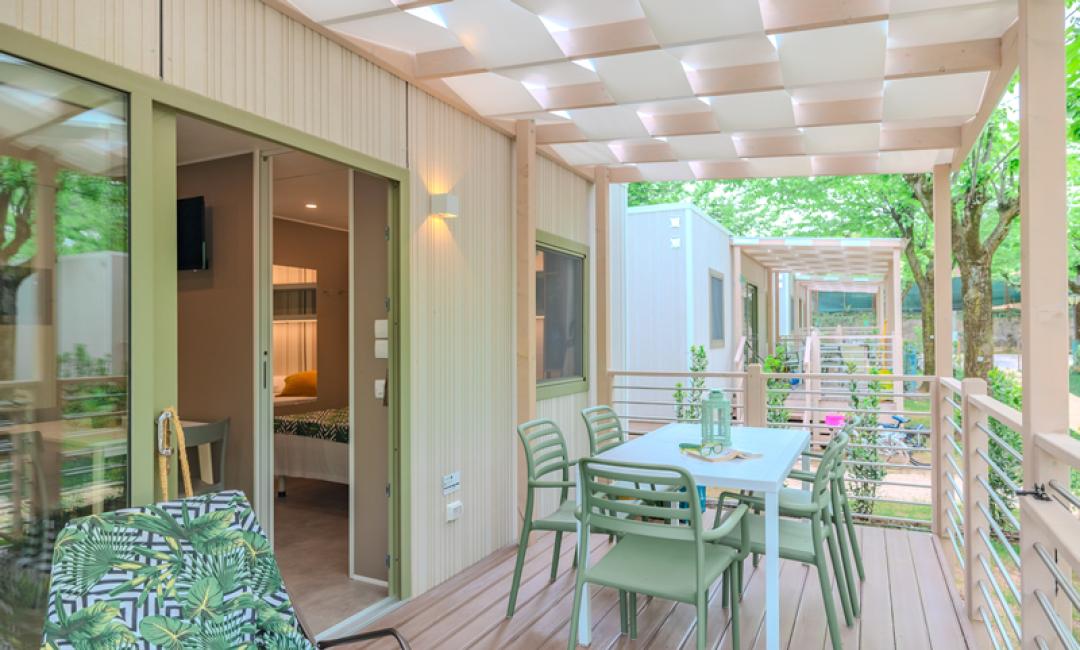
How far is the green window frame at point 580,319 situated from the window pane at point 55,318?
3.01 m

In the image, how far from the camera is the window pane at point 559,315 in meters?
5.10

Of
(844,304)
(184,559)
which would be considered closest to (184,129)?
(184,559)

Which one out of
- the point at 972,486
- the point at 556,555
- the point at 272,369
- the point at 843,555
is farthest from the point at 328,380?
the point at 972,486

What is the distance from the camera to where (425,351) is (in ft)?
12.0

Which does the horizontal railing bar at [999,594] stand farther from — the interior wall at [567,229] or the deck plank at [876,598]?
the interior wall at [567,229]

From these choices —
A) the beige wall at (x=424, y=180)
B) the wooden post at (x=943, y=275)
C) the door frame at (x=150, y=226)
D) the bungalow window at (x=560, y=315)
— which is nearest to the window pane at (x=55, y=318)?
the door frame at (x=150, y=226)

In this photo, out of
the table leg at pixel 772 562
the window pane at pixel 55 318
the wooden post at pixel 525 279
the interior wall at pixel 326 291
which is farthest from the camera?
the interior wall at pixel 326 291

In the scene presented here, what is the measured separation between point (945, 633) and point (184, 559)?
3206 millimetres

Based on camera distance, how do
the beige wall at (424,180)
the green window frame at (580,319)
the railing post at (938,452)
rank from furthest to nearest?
the green window frame at (580,319) → the railing post at (938,452) → the beige wall at (424,180)

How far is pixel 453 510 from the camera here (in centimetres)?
386

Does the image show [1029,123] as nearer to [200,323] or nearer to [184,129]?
[184,129]

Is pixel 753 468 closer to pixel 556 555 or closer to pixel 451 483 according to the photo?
pixel 556 555

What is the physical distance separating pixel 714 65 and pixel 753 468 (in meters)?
2.00

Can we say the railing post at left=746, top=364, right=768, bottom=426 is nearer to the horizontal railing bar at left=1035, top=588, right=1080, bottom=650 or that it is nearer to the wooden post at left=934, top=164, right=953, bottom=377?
the wooden post at left=934, top=164, right=953, bottom=377
